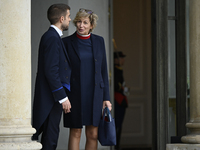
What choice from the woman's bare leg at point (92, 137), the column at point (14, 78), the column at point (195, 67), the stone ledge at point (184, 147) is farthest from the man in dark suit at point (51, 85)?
the column at point (195, 67)

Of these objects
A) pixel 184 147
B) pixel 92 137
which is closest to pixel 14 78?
pixel 92 137

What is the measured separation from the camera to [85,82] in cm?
397

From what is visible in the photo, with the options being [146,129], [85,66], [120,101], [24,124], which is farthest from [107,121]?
[146,129]

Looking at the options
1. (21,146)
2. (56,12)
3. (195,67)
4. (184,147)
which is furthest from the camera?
(195,67)

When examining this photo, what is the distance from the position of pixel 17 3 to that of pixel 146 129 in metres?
5.15

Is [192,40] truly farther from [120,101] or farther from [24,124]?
[120,101]

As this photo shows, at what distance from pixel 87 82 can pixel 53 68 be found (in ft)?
1.43

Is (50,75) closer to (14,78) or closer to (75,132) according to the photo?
(14,78)

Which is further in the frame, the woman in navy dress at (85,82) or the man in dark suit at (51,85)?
the woman in navy dress at (85,82)

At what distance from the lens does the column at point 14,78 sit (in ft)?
11.6

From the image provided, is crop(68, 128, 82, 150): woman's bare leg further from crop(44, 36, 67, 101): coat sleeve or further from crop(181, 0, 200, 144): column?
crop(181, 0, 200, 144): column

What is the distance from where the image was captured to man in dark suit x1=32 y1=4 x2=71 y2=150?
3656 millimetres

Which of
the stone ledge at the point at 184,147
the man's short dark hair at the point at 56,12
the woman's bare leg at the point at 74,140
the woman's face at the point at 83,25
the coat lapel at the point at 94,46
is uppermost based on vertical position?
the man's short dark hair at the point at 56,12

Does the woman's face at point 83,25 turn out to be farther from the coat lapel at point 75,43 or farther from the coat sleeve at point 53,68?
the coat sleeve at point 53,68
